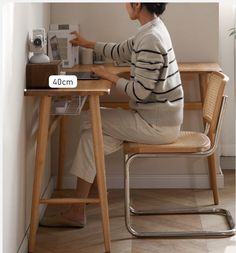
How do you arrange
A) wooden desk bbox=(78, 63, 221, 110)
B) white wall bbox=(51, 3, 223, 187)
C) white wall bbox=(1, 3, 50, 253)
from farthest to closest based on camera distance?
1. white wall bbox=(51, 3, 223, 187)
2. wooden desk bbox=(78, 63, 221, 110)
3. white wall bbox=(1, 3, 50, 253)

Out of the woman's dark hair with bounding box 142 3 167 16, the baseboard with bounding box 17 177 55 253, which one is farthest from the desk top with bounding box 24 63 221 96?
the baseboard with bounding box 17 177 55 253

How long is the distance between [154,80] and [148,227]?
68 centimetres

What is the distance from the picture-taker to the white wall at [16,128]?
7.32ft

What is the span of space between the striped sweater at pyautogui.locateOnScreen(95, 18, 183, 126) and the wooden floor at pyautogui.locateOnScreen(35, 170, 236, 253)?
0.49 meters

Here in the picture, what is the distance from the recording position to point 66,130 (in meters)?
3.64

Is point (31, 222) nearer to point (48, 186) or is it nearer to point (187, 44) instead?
point (48, 186)

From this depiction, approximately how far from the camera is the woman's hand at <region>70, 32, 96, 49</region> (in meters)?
3.29

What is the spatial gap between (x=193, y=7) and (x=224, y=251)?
4.63ft

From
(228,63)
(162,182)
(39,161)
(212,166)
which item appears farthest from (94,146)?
(228,63)

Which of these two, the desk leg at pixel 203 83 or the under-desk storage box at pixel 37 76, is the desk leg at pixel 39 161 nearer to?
the under-desk storage box at pixel 37 76

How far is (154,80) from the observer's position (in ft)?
8.93

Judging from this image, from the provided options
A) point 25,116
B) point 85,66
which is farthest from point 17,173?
point 85,66

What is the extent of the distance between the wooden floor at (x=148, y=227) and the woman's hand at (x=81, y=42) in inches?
30.5

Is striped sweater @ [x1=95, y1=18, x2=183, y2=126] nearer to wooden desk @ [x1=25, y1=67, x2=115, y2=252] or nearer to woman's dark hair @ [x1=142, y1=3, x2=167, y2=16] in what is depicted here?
woman's dark hair @ [x1=142, y1=3, x2=167, y2=16]
